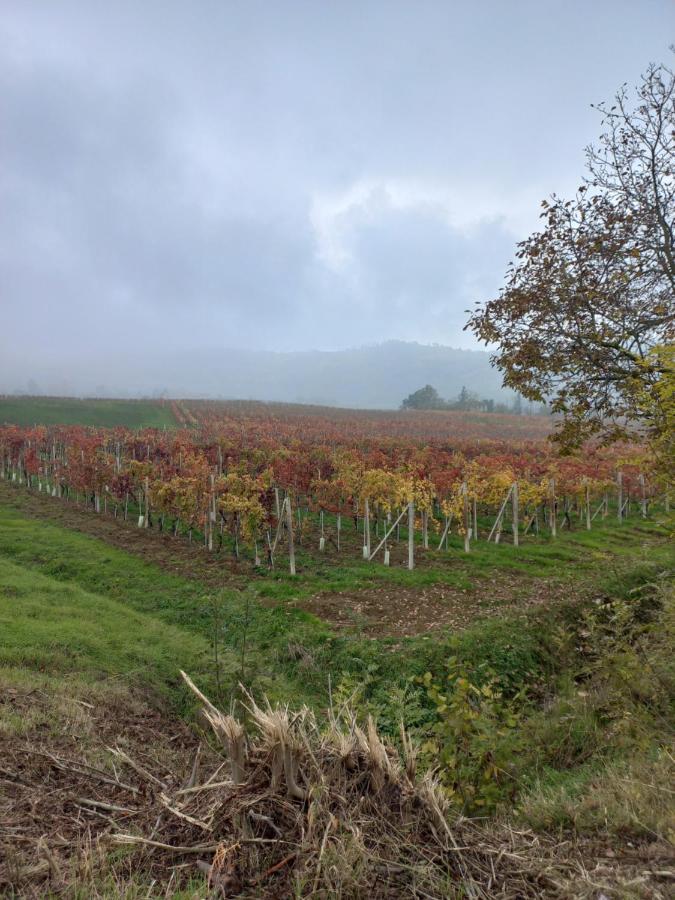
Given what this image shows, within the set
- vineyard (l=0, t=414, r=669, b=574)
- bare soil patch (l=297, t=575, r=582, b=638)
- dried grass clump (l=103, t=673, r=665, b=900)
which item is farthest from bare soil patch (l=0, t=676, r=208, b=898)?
vineyard (l=0, t=414, r=669, b=574)

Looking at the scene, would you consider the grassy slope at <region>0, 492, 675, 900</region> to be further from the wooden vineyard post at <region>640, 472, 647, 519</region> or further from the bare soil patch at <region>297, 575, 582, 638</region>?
the wooden vineyard post at <region>640, 472, 647, 519</region>

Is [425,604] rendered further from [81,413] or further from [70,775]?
[81,413]

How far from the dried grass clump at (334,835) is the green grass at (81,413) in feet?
147

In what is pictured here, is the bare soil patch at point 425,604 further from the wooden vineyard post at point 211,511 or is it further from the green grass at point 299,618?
the wooden vineyard post at point 211,511

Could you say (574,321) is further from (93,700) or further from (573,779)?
(93,700)

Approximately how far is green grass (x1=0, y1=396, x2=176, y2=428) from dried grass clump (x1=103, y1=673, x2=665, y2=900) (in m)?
44.9

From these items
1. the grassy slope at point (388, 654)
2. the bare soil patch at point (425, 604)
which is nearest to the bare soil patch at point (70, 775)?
the grassy slope at point (388, 654)

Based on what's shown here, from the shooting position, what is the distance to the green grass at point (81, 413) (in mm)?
46469

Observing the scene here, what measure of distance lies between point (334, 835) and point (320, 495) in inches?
564

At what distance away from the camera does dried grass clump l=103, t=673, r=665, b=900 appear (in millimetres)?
2076

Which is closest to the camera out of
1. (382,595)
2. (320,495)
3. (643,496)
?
(382,595)

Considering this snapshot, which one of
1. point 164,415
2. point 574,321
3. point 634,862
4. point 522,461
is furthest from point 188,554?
point 164,415

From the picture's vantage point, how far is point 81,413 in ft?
166

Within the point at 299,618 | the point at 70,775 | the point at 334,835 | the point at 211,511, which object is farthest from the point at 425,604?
the point at 334,835
